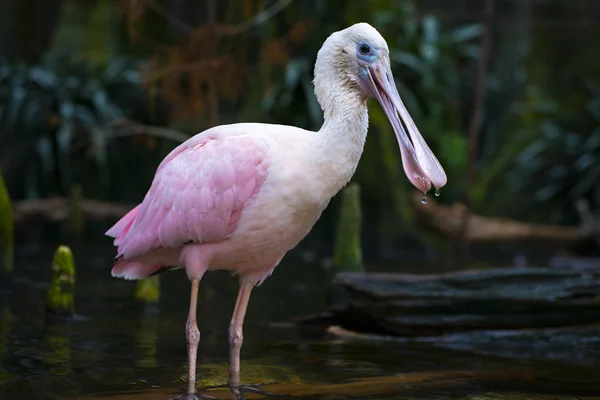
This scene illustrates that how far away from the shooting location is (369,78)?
5867mm

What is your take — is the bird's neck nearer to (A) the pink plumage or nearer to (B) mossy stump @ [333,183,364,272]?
(A) the pink plumage

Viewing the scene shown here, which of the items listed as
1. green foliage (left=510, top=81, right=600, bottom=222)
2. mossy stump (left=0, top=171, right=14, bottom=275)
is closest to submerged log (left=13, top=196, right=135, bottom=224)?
mossy stump (left=0, top=171, right=14, bottom=275)

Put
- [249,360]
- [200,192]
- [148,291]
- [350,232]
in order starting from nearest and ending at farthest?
[200,192]
[249,360]
[148,291]
[350,232]

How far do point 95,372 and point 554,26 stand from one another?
46.5 feet

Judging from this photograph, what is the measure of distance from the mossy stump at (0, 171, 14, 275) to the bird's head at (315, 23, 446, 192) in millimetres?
5041

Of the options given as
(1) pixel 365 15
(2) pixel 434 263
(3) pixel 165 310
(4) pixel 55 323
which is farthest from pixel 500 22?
(4) pixel 55 323

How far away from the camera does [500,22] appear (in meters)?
18.8

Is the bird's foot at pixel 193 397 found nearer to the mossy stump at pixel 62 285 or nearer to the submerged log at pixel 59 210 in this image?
the mossy stump at pixel 62 285

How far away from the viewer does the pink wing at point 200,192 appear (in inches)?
234

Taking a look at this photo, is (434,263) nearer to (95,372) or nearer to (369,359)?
(369,359)

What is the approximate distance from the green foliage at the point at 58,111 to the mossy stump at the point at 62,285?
622 cm

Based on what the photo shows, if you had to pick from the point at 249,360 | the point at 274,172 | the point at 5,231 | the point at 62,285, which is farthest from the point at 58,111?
the point at 274,172

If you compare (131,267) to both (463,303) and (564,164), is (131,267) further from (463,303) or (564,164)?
(564,164)

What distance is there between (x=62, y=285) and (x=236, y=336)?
8.54 feet
